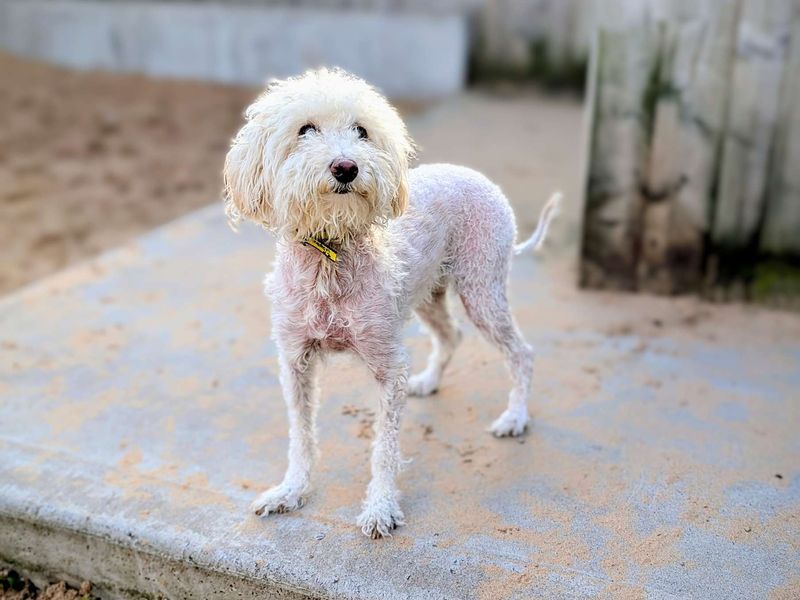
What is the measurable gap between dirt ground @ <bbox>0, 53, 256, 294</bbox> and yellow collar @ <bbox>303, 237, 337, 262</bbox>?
318cm

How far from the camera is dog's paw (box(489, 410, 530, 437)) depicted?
118 inches

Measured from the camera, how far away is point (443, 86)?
8305mm

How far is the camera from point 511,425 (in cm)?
300

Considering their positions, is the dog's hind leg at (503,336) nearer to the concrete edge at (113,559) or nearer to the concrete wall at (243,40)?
the concrete edge at (113,559)

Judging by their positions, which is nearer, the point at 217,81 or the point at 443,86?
the point at 443,86

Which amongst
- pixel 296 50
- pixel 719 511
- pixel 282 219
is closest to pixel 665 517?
pixel 719 511

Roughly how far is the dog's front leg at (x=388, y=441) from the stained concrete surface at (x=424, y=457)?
0.09m

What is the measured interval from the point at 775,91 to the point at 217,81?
633 centimetres

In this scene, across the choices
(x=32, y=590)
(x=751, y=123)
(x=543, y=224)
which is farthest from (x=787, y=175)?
(x=32, y=590)

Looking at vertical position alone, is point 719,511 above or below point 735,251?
below

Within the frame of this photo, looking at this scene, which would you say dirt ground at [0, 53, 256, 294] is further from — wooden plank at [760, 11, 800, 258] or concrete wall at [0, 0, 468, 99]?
wooden plank at [760, 11, 800, 258]

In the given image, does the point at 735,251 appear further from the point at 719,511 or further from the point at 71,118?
the point at 71,118

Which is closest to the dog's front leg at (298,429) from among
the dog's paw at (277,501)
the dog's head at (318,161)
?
the dog's paw at (277,501)

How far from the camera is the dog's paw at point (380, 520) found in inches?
96.4
